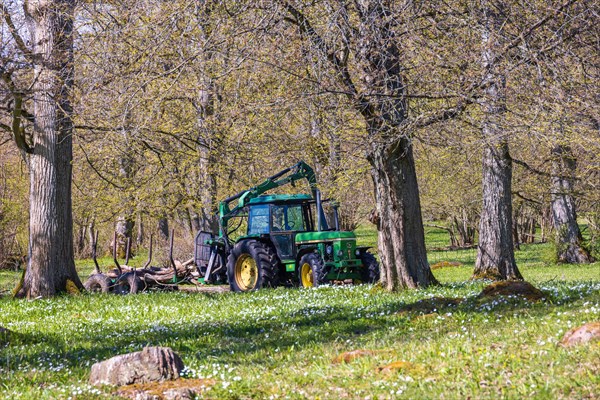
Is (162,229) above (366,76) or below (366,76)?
below

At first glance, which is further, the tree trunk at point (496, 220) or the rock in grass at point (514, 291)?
the tree trunk at point (496, 220)

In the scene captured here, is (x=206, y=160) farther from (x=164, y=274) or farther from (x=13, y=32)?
(x=13, y=32)

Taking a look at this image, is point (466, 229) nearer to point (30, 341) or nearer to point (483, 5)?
point (483, 5)

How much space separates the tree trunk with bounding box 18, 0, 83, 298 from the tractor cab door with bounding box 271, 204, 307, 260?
4.98 meters

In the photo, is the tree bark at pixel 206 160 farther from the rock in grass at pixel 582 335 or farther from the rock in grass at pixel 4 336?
the rock in grass at pixel 582 335

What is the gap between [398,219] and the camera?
49.0 feet

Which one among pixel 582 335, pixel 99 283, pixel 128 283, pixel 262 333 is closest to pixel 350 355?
pixel 582 335

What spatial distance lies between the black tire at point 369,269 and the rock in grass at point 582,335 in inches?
456

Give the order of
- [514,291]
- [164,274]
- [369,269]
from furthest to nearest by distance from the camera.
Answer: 1. [164,274]
2. [369,269]
3. [514,291]

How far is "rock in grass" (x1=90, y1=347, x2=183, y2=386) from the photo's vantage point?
7.36 metres

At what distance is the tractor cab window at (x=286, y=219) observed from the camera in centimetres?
2031

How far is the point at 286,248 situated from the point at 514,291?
885 cm

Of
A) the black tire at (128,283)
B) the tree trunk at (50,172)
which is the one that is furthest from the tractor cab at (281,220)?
the tree trunk at (50,172)

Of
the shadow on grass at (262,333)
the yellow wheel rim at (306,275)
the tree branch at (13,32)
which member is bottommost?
the shadow on grass at (262,333)
